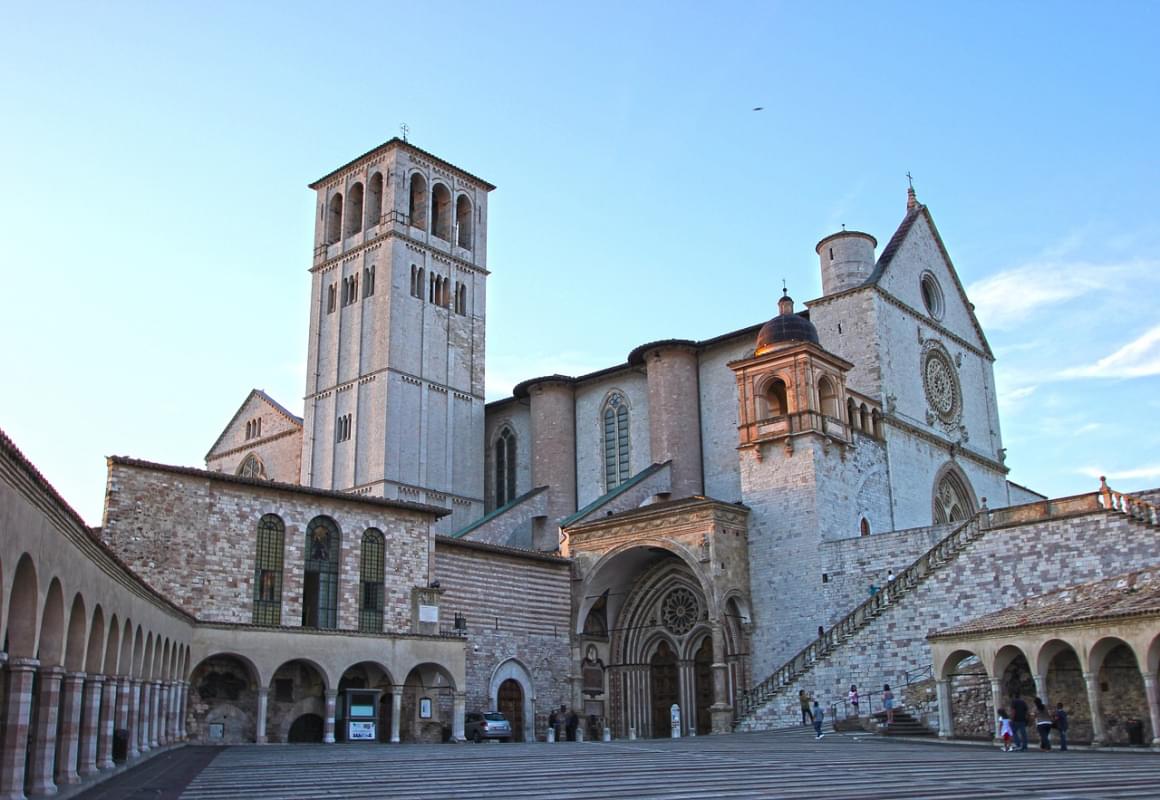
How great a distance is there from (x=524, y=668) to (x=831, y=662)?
8.98 meters

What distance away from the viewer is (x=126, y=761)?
662 inches

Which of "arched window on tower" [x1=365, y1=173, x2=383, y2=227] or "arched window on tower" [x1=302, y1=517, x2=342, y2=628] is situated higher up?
"arched window on tower" [x1=365, y1=173, x2=383, y2=227]

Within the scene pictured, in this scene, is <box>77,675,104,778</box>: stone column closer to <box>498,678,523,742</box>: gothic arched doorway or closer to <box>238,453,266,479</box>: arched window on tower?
<box>498,678,523,742</box>: gothic arched doorway

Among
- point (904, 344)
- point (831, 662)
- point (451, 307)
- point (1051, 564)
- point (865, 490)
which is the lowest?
point (831, 662)

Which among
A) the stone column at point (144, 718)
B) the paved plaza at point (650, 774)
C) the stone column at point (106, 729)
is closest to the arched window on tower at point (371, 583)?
the paved plaza at point (650, 774)

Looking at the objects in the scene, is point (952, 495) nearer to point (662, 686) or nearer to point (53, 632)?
point (662, 686)

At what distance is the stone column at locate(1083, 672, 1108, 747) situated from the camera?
765 inches

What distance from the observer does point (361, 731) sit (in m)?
26.6

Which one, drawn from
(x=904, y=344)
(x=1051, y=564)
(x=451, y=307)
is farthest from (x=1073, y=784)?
(x=451, y=307)

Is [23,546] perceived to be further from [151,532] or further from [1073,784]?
[151,532]

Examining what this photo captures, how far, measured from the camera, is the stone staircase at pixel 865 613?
1107 inches

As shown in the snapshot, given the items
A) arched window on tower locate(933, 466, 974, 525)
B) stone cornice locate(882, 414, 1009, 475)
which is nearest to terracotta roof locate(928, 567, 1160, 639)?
stone cornice locate(882, 414, 1009, 475)

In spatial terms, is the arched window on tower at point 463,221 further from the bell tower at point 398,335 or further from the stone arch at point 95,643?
the stone arch at point 95,643

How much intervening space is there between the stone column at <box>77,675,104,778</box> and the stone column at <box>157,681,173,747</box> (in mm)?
6236
